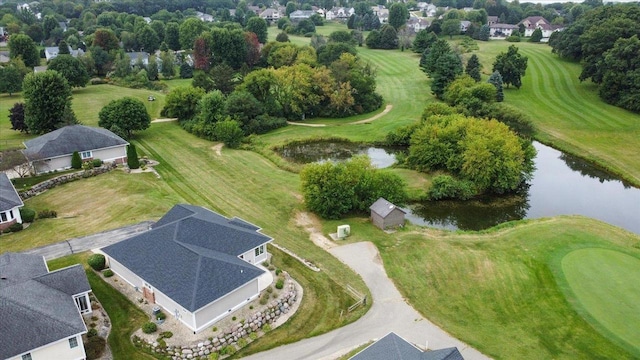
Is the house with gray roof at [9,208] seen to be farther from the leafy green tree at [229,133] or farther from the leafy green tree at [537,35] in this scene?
the leafy green tree at [537,35]

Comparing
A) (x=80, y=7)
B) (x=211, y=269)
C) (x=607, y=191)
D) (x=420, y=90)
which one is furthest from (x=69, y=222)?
(x=80, y=7)

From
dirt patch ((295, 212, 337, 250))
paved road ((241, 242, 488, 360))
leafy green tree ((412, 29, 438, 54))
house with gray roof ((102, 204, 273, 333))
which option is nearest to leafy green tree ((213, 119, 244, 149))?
dirt patch ((295, 212, 337, 250))

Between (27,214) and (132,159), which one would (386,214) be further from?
(27,214)

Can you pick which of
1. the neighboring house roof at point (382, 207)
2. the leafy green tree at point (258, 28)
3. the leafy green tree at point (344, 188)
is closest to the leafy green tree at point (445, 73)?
the leafy green tree at point (344, 188)

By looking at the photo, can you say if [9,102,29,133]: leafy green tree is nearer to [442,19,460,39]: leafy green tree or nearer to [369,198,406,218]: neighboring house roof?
[369,198,406,218]: neighboring house roof

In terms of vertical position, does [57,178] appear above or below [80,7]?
below

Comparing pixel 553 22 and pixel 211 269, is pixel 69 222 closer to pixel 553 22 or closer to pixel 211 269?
pixel 211 269
